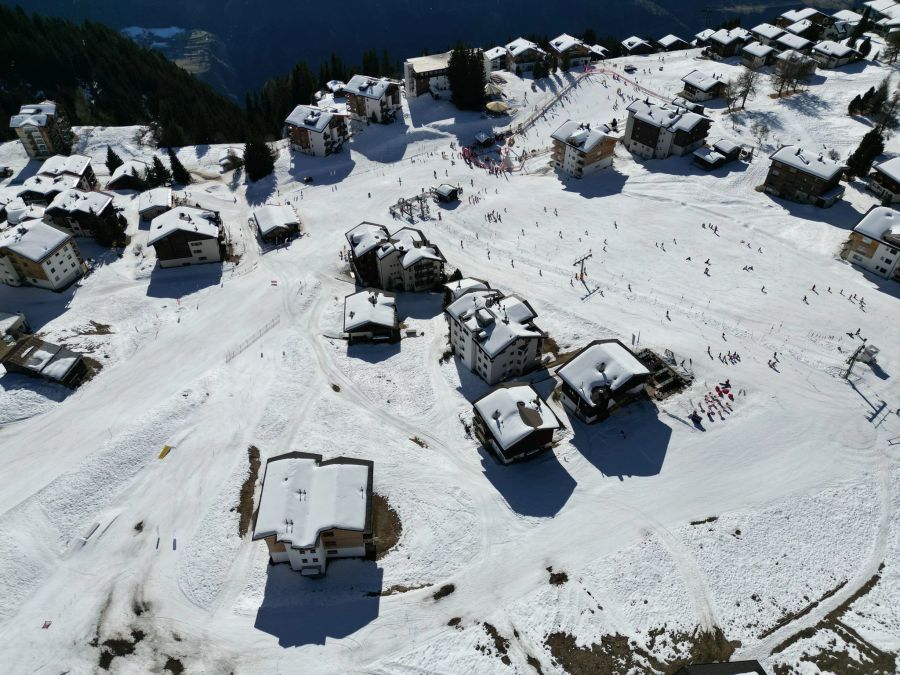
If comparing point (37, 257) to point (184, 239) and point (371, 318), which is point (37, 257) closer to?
point (184, 239)

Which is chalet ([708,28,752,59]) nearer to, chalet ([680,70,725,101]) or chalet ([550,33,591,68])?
chalet ([680,70,725,101])

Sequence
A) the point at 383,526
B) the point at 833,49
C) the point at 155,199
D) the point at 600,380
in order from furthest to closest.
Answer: the point at 833,49
the point at 155,199
the point at 600,380
the point at 383,526

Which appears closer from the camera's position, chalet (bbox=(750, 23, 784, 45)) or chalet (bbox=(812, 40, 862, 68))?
chalet (bbox=(812, 40, 862, 68))

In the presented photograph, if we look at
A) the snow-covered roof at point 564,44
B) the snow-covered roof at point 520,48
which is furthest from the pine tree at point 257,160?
the snow-covered roof at point 564,44

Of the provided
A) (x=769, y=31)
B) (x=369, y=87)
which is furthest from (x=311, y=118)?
(x=769, y=31)

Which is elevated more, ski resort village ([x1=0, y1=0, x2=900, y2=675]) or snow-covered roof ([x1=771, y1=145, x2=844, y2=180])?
snow-covered roof ([x1=771, y1=145, x2=844, y2=180])

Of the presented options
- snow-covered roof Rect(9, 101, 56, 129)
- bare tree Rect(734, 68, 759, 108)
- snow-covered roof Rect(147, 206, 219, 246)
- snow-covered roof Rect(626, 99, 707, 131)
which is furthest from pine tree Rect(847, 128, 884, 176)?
snow-covered roof Rect(9, 101, 56, 129)

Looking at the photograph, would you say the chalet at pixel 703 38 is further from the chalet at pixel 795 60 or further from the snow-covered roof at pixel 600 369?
the snow-covered roof at pixel 600 369
